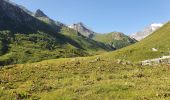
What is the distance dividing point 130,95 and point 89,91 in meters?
3.38

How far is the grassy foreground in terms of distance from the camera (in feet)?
88.6

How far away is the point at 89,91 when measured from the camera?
27.9m

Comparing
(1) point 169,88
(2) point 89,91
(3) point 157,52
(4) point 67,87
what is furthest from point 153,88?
(3) point 157,52

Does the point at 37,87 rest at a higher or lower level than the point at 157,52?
lower

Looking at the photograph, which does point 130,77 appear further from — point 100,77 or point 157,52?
point 157,52

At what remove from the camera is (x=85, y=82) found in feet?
103

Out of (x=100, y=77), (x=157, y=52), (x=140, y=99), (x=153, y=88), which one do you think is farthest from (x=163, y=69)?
(x=157, y=52)

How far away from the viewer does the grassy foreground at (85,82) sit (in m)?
27.0

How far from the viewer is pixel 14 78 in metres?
34.0

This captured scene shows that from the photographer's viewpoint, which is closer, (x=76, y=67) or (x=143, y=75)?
(x=143, y=75)

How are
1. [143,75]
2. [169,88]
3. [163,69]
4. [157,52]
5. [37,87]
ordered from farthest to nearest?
[157,52] < [163,69] < [143,75] < [37,87] < [169,88]

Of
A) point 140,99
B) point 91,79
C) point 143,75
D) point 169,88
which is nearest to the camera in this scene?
point 140,99

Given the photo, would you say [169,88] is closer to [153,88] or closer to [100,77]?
[153,88]

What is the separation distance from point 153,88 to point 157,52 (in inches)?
3564
